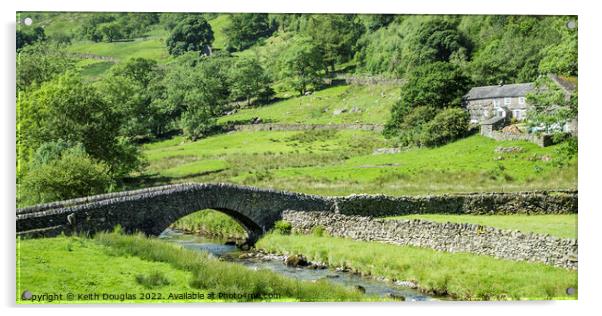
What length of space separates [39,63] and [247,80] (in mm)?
5972

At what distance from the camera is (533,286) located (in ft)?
46.8

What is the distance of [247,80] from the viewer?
1966cm

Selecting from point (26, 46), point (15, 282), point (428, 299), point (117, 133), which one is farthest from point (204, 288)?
point (117, 133)

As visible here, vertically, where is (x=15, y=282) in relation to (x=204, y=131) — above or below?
below

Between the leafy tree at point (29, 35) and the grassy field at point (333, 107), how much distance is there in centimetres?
658

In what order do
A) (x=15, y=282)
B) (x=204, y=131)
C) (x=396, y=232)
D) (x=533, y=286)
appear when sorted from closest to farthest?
(x=15, y=282), (x=533, y=286), (x=396, y=232), (x=204, y=131)

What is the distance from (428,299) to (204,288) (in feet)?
14.8

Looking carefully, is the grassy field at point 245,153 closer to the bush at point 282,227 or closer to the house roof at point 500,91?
the bush at point 282,227

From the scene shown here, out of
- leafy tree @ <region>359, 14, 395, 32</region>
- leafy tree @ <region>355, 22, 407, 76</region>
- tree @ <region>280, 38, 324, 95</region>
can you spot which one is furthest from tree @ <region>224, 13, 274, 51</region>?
leafy tree @ <region>355, 22, 407, 76</region>

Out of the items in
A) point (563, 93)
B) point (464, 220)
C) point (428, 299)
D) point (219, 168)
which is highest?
point (563, 93)

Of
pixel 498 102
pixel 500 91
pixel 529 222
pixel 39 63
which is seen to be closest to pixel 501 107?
pixel 498 102

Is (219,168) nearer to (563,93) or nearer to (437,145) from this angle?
(437,145)

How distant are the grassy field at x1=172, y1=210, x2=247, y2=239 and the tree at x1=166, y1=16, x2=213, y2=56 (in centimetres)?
540

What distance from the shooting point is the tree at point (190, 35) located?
15602 mm
